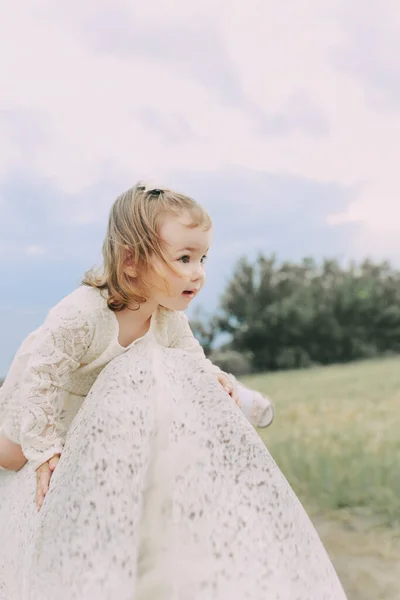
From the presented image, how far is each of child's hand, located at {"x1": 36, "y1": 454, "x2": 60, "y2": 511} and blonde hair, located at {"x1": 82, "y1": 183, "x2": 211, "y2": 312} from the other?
21.2 inches

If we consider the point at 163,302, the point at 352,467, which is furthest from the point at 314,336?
the point at 163,302

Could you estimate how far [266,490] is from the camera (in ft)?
5.61

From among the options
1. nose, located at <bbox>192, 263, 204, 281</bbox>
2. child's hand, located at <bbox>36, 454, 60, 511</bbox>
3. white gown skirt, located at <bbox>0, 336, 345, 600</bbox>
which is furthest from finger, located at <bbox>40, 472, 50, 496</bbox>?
nose, located at <bbox>192, 263, 204, 281</bbox>

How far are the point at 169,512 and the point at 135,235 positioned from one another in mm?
907

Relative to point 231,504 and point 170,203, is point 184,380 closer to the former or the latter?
point 231,504

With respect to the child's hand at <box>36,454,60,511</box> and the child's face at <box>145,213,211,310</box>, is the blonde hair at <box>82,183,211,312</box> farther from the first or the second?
the child's hand at <box>36,454,60,511</box>

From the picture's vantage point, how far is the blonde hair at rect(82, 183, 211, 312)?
7.45ft

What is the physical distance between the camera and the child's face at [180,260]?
224 cm

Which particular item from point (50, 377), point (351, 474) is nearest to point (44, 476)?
point (50, 377)

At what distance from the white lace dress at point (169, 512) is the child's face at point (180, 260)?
1.59 feet

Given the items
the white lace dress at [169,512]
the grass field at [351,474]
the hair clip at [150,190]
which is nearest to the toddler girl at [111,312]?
the hair clip at [150,190]

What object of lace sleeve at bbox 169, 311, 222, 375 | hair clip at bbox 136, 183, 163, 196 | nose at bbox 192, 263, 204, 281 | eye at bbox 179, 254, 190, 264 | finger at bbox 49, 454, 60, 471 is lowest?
finger at bbox 49, 454, 60, 471

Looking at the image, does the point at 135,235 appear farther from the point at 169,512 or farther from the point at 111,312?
the point at 169,512

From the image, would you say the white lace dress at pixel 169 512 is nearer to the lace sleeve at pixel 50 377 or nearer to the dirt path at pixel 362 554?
the lace sleeve at pixel 50 377
